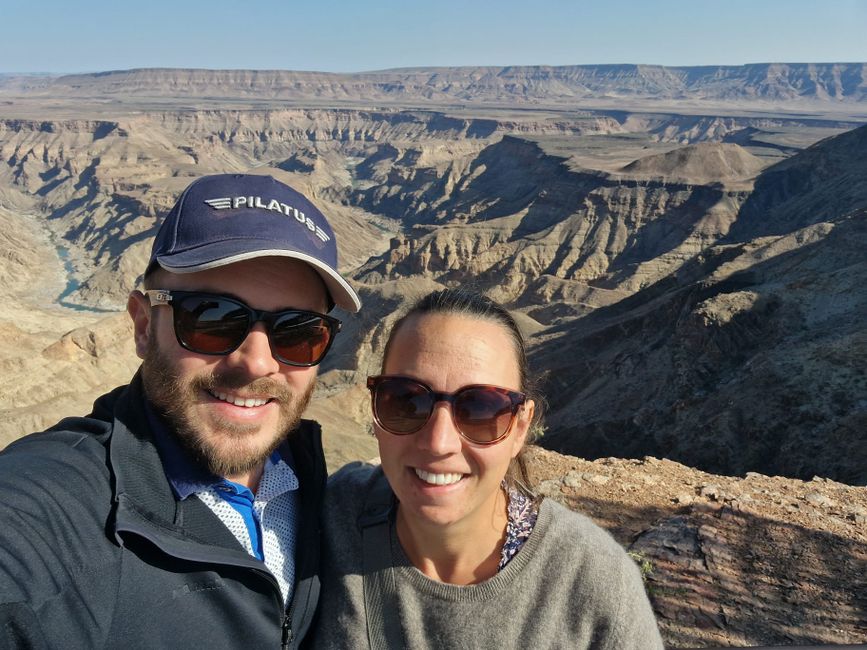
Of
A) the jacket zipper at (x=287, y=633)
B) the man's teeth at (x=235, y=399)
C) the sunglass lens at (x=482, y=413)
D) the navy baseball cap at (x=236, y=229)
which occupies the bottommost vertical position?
the jacket zipper at (x=287, y=633)

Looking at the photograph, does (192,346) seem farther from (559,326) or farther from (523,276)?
(523,276)

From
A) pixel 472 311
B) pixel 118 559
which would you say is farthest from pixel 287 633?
pixel 472 311

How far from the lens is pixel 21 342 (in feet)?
127

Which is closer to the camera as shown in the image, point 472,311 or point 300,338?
point 472,311

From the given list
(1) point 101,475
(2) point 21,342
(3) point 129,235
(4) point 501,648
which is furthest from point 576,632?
(3) point 129,235

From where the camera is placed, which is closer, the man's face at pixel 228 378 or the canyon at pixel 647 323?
the man's face at pixel 228 378

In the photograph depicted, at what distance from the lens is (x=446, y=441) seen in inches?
92.4

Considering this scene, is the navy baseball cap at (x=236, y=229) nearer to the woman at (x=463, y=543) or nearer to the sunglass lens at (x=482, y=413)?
the woman at (x=463, y=543)

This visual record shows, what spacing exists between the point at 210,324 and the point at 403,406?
925mm

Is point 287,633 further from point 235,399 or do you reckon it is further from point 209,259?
point 209,259

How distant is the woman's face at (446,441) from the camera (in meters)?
2.35

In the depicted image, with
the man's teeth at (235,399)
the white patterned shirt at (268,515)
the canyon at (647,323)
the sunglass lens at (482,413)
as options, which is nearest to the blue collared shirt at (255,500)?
the white patterned shirt at (268,515)

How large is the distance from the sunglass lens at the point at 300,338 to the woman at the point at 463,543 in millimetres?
435

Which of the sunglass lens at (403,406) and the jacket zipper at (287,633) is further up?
the sunglass lens at (403,406)
